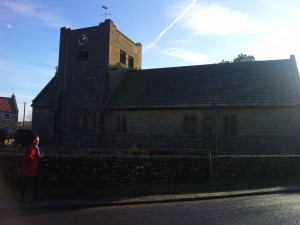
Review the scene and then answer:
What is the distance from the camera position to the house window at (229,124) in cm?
2720

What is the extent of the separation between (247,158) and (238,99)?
10549mm

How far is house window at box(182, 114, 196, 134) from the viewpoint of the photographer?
28455 millimetres

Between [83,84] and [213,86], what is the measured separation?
1192 centimetres

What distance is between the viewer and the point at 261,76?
29047 millimetres

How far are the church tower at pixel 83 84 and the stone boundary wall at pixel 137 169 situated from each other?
16.6 meters

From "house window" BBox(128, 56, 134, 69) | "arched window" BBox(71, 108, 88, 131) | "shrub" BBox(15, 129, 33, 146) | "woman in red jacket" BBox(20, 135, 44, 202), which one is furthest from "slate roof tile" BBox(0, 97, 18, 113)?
"woman in red jacket" BBox(20, 135, 44, 202)

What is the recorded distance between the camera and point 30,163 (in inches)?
463

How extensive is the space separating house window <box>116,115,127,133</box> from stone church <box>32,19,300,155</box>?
9 centimetres

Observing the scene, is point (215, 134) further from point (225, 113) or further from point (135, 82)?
point (135, 82)

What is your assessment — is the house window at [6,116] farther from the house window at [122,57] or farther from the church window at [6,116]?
the house window at [122,57]

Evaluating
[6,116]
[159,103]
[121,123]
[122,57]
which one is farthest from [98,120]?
[6,116]

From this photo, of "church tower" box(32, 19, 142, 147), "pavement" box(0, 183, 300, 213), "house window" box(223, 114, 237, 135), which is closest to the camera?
"pavement" box(0, 183, 300, 213)

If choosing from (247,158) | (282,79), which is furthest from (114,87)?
(247,158)

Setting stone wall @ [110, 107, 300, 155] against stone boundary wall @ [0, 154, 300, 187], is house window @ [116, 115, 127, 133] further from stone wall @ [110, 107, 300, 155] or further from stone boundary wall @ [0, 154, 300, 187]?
stone boundary wall @ [0, 154, 300, 187]
